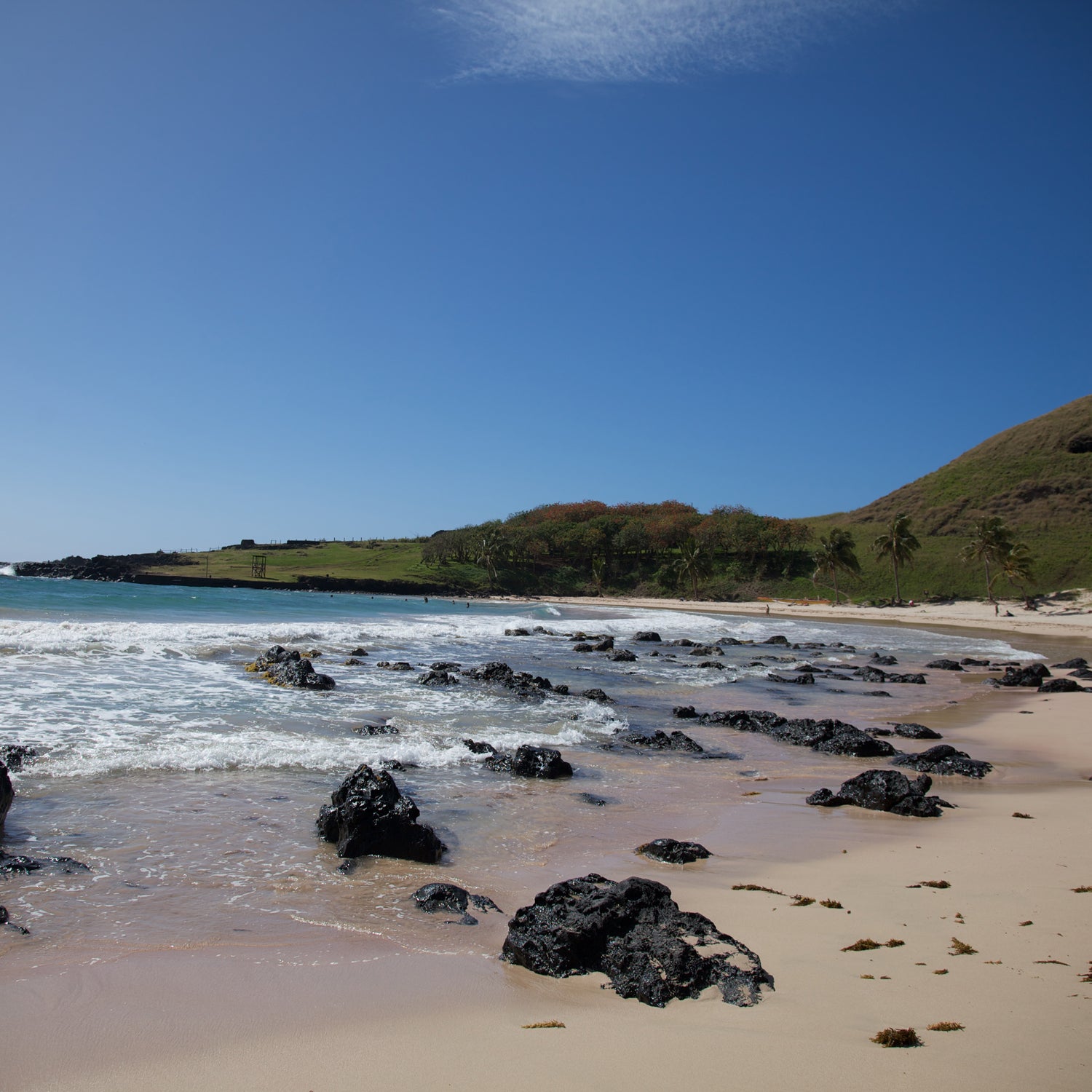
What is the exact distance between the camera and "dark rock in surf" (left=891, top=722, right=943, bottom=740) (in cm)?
1519

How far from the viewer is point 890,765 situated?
12578mm

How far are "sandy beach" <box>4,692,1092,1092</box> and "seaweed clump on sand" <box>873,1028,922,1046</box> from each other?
60 mm

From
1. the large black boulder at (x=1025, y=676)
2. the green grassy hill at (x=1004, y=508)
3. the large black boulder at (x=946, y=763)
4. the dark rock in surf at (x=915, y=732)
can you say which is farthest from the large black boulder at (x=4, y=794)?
the green grassy hill at (x=1004, y=508)

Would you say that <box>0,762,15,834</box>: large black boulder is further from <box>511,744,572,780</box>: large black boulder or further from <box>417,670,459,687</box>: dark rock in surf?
<box>417,670,459,687</box>: dark rock in surf

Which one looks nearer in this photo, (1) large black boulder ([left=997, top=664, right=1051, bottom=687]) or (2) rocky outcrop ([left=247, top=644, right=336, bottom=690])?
(2) rocky outcrop ([left=247, top=644, right=336, bottom=690])

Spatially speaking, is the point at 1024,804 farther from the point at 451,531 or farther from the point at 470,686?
the point at 451,531

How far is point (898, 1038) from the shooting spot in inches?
160

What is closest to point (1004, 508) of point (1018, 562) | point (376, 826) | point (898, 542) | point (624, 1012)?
point (898, 542)

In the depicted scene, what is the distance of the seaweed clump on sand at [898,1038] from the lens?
13.2 feet

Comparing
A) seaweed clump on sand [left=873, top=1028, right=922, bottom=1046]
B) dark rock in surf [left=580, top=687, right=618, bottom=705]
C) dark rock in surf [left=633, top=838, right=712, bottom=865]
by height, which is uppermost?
seaweed clump on sand [left=873, top=1028, right=922, bottom=1046]

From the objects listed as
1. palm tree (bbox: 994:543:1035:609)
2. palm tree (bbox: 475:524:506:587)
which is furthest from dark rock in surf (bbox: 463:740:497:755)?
palm tree (bbox: 475:524:506:587)

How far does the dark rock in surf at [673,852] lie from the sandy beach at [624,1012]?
0.57 m

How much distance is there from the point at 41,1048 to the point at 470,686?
1673cm

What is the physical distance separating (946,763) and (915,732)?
140 inches
